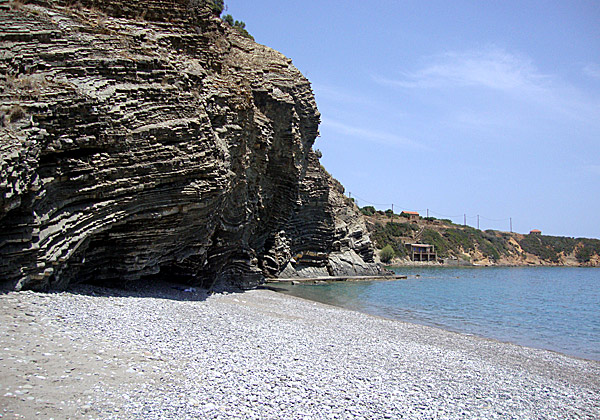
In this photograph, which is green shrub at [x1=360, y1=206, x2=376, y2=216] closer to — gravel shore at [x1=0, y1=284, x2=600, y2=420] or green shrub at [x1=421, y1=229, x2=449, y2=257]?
green shrub at [x1=421, y1=229, x2=449, y2=257]

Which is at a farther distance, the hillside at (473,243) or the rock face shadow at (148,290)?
the hillside at (473,243)

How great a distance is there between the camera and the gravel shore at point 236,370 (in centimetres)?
757

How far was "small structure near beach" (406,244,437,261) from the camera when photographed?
325 ft

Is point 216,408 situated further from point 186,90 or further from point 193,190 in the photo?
point 186,90

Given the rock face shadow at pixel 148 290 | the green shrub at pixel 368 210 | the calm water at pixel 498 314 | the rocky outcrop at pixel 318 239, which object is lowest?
the calm water at pixel 498 314

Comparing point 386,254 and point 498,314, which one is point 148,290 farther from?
point 386,254

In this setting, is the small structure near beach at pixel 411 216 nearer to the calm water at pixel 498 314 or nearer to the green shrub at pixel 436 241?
the green shrub at pixel 436 241

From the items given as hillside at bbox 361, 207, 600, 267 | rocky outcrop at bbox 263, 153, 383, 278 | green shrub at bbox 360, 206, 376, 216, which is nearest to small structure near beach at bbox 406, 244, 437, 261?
hillside at bbox 361, 207, 600, 267

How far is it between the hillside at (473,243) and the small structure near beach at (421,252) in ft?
4.13

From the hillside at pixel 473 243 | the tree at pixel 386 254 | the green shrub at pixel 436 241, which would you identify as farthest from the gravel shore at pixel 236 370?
the green shrub at pixel 436 241

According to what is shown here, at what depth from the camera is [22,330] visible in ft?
31.8

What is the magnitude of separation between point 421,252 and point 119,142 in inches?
3583

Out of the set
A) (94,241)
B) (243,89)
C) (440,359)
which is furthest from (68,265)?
(243,89)

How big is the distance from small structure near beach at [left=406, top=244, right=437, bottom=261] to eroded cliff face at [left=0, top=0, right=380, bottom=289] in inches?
3081
